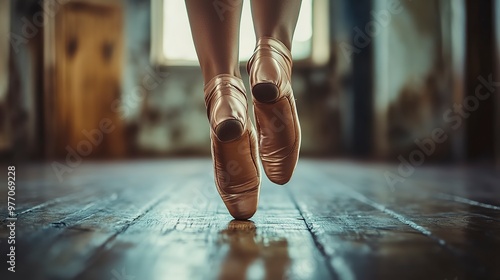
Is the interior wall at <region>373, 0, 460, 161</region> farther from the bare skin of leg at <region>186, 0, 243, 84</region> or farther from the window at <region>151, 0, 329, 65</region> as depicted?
the bare skin of leg at <region>186, 0, 243, 84</region>

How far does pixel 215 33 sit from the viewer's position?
960mm

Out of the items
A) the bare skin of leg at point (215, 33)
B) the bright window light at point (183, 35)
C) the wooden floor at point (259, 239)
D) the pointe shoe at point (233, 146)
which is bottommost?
the wooden floor at point (259, 239)

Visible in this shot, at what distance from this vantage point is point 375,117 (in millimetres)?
4461

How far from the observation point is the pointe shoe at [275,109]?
0.89 metres

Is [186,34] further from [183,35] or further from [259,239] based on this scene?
[259,239]

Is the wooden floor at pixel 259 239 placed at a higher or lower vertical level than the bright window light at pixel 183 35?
lower

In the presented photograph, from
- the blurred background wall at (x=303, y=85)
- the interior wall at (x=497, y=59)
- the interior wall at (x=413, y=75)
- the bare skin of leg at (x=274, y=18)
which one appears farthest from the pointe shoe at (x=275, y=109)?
the interior wall at (x=413, y=75)

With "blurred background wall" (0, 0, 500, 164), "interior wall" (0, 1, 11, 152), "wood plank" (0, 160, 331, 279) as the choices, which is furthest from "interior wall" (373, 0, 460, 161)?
"wood plank" (0, 160, 331, 279)

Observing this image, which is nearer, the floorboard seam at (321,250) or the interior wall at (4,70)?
the floorboard seam at (321,250)

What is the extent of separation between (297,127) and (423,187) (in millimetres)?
912

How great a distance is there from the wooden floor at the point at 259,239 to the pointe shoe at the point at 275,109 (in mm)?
102

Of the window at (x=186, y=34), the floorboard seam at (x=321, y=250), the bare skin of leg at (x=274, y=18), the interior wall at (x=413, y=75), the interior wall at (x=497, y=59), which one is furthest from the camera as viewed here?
the window at (x=186, y=34)

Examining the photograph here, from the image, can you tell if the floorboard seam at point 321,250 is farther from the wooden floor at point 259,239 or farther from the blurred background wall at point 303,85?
the blurred background wall at point 303,85

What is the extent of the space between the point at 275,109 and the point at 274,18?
17cm
